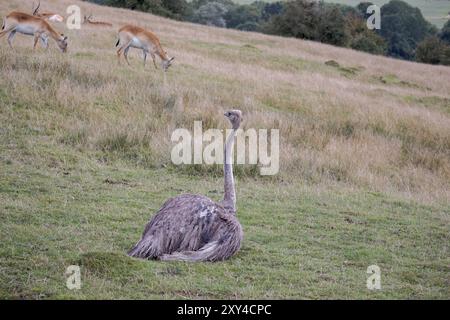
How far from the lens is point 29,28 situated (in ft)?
65.6

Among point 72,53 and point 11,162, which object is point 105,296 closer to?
point 11,162

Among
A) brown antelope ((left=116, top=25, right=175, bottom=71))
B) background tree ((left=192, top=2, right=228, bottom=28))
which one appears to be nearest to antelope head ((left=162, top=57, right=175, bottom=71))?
brown antelope ((left=116, top=25, right=175, bottom=71))

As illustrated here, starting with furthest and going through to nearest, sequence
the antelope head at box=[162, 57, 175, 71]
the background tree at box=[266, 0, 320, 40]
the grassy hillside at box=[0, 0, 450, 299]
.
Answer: the background tree at box=[266, 0, 320, 40] < the antelope head at box=[162, 57, 175, 71] < the grassy hillside at box=[0, 0, 450, 299]

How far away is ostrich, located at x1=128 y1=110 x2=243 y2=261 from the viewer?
24.4 ft

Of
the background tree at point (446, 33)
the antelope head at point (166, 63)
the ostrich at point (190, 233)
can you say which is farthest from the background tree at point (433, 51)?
the ostrich at point (190, 233)

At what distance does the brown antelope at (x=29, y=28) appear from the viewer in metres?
19.5

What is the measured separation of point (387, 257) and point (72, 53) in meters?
13.4

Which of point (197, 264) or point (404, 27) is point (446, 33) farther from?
point (197, 264)

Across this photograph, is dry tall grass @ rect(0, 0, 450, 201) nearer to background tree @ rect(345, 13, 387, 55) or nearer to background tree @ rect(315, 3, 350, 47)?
background tree @ rect(315, 3, 350, 47)

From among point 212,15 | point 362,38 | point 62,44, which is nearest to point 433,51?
point 362,38

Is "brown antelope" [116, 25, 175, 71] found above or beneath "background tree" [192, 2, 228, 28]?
beneath

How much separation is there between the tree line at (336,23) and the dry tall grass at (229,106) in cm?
2537

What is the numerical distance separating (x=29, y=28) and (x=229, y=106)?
6874mm

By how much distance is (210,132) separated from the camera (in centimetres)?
1430
